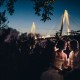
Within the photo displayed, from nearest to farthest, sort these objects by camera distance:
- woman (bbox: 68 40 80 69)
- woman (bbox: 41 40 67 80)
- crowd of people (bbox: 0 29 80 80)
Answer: woman (bbox: 41 40 67 80) → crowd of people (bbox: 0 29 80 80) → woman (bbox: 68 40 80 69)

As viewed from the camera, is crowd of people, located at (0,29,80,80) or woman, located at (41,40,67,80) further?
crowd of people, located at (0,29,80,80)

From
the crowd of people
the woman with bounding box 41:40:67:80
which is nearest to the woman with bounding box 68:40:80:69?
the crowd of people

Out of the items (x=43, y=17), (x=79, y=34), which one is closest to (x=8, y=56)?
(x=43, y=17)

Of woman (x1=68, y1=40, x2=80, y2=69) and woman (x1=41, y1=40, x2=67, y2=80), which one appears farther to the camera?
woman (x1=68, y1=40, x2=80, y2=69)

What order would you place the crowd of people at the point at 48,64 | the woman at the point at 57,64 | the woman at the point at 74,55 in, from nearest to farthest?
1. the woman at the point at 57,64
2. the crowd of people at the point at 48,64
3. the woman at the point at 74,55

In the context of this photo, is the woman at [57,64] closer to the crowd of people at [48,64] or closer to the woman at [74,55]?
the crowd of people at [48,64]

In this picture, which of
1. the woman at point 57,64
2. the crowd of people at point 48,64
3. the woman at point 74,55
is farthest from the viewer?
the woman at point 74,55

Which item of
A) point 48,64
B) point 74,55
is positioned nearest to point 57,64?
point 74,55

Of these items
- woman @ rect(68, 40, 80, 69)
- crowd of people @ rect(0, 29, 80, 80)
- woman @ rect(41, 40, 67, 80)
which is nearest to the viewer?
woman @ rect(41, 40, 67, 80)

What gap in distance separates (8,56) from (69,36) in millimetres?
12093

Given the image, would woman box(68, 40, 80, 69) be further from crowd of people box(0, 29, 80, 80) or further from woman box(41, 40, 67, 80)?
woman box(41, 40, 67, 80)

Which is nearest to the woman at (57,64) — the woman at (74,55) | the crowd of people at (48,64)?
the crowd of people at (48,64)

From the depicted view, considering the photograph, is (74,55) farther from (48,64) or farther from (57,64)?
(48,64)

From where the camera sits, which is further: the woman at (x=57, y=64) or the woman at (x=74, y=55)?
the woman at (x=74, y=55)
